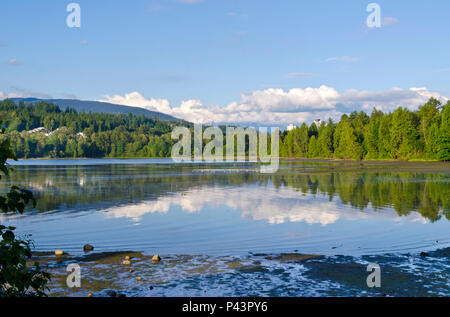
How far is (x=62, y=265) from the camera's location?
1517 centimetres

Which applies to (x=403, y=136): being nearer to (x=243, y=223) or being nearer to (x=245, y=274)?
(x=243, y=223)

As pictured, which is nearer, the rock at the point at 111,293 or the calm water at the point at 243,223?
the rock at the point at 111,293

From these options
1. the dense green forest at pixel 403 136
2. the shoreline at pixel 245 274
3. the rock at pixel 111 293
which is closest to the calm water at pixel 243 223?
the shoreline at pixel 245 274

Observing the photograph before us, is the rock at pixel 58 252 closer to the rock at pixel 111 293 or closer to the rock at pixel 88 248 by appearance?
the rock at pixel 88 248

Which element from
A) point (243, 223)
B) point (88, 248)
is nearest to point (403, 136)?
point (243, 223)

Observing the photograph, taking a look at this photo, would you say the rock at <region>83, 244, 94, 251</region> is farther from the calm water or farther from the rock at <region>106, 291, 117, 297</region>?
the rock at <region>106, 291, 117, 297</region>

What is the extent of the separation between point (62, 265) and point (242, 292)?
293 inches

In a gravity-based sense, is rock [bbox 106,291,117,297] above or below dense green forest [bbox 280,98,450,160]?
below

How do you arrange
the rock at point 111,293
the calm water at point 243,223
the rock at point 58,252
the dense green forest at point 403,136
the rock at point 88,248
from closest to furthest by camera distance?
1. the rock at point 111,293
2. the rock at point 58,252
3. the rock at point 88,248
4. the calm water at point 243,223
5. the dense green forest at point 403,136

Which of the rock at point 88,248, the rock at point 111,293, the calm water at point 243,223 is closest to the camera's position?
the rock at point 111,293

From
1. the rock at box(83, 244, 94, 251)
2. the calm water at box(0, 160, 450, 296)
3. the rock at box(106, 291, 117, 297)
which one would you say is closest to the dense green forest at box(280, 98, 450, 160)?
the calm water at box(0, 160, 450, 296)

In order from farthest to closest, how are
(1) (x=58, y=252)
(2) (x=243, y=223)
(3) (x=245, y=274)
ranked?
(2) (x=243, y=223) < (1) (x=58, y=252) < (3) (x=245, y=274)
